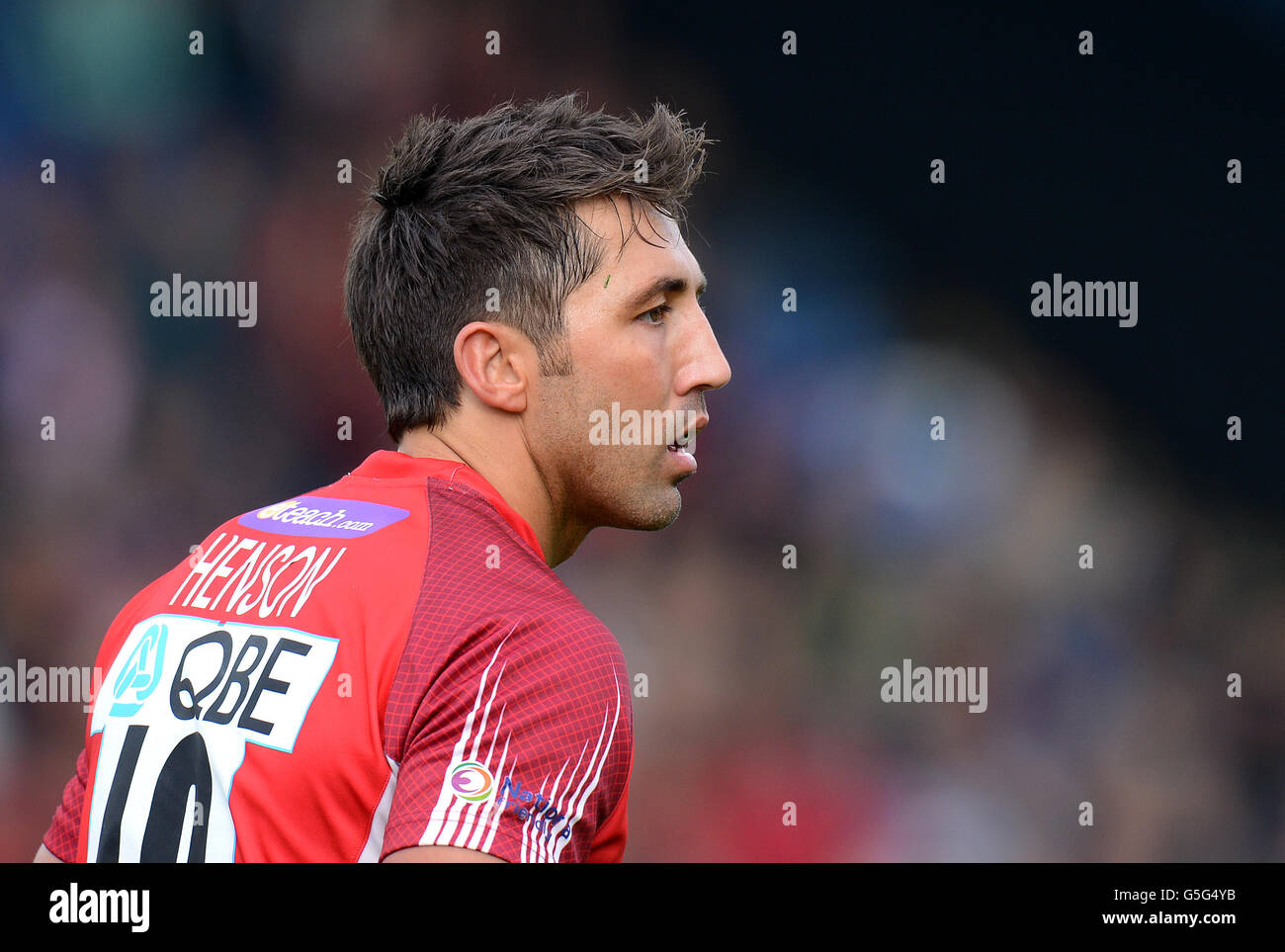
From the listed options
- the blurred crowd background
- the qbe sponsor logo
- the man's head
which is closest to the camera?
the qbe sponsor logo

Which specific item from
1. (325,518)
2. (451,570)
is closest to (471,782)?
(451,570)

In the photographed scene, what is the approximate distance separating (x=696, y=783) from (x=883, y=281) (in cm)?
255

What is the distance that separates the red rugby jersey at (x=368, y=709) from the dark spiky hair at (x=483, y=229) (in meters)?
0.35

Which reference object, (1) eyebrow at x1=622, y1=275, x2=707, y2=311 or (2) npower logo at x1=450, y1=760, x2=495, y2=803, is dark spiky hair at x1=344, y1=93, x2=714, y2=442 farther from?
(2) npower logo at x1=450, y1=760, x2=495, y2=803

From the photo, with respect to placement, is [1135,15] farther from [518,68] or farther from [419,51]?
[419,51]

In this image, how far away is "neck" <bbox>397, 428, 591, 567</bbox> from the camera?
170 cm

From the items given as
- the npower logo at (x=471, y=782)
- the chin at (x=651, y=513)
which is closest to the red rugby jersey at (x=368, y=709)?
the npower logo at (x=471, y=782)

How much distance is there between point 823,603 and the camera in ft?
18.1

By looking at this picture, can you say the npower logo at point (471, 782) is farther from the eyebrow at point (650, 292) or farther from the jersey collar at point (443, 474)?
the eyebrow at point (650, 292)

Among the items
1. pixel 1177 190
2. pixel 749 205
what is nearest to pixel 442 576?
pixel 749 205

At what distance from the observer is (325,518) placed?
1567mm

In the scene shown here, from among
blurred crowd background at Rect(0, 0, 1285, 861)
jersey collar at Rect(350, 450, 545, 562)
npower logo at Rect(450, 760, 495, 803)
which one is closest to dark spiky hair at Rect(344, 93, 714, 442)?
jersey collar at Rect(350, 450, 545, 562)

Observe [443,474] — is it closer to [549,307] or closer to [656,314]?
[549,307]
